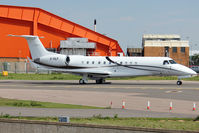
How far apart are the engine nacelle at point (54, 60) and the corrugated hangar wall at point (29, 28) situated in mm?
30078

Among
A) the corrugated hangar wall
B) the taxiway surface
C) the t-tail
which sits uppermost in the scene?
the corrugated hangar wall

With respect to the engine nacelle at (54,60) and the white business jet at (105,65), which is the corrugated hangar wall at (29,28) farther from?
the engine nacelle at (54,60)

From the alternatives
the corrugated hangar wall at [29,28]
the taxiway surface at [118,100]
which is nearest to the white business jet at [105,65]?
the taxiway surface at [118,100]

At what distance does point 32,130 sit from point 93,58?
117 feet

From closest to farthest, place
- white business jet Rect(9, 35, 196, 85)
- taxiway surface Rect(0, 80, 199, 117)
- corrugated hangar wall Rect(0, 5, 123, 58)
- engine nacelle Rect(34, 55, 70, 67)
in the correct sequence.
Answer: taxiway surface Rect(0, 80, 199, 117), white business jet Rect(9, 35, 196, 85), engine nacelle Rect(34, 55, 70, 67), corrugated hangar wall Rect(0, 5, 123, 58)

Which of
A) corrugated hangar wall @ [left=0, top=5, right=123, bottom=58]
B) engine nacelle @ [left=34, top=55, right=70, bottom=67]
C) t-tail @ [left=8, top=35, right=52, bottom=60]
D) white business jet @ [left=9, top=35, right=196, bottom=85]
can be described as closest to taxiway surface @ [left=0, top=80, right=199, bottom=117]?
white business jet @ [left=9, top=35, right=196, bottom=85]

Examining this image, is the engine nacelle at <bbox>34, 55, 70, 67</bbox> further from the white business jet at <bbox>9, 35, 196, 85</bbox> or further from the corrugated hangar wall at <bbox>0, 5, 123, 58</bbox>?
the corrugated hangar wall at <bbox>0, 5, 123, 58</bbox>

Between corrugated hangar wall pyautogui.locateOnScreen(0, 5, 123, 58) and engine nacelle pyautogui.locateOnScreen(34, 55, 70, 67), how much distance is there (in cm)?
3008

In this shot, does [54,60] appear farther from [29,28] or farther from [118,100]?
[29,28]

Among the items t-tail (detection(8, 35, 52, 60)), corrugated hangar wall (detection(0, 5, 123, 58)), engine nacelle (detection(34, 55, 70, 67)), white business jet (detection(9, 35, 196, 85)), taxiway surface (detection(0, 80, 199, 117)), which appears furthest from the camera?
corrugated hangar wall (detection(0, 5, 123, 58))

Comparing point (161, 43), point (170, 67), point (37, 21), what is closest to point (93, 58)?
point (170, 67)

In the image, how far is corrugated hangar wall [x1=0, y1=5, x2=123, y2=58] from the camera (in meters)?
75.9

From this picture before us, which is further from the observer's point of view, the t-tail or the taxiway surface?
the t-tail

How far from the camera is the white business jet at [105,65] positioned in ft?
140
